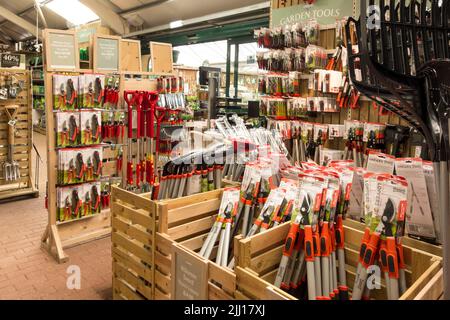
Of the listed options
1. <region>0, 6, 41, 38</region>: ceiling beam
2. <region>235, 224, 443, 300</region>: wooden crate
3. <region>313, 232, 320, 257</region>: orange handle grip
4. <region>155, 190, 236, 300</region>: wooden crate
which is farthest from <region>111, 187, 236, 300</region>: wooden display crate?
<region>0, 6, 41, 38</region>: ceiling beam

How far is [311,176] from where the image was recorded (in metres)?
1.68

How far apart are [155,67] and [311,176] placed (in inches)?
149

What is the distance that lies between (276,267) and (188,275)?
0.42 m

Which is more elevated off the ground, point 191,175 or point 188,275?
point 191,175

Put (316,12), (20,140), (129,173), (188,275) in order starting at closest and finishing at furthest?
(188,275)
(316,12)
(129,173)
(20,140)

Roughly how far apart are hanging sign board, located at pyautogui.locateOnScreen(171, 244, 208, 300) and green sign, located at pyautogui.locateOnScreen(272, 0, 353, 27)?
308 centimetres

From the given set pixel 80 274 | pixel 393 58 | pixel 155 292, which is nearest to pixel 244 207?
pixel 155 292

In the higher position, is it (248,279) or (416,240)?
(416,240)

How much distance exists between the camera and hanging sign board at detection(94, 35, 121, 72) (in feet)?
13.2

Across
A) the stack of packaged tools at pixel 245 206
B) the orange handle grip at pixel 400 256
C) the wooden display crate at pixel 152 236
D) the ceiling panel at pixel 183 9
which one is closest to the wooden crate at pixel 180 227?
the wooden display crate at pixel 152 236

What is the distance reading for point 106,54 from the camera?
4.11 m

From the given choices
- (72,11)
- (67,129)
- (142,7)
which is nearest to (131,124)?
(67,129)

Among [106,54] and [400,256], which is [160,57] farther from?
[400,256]
